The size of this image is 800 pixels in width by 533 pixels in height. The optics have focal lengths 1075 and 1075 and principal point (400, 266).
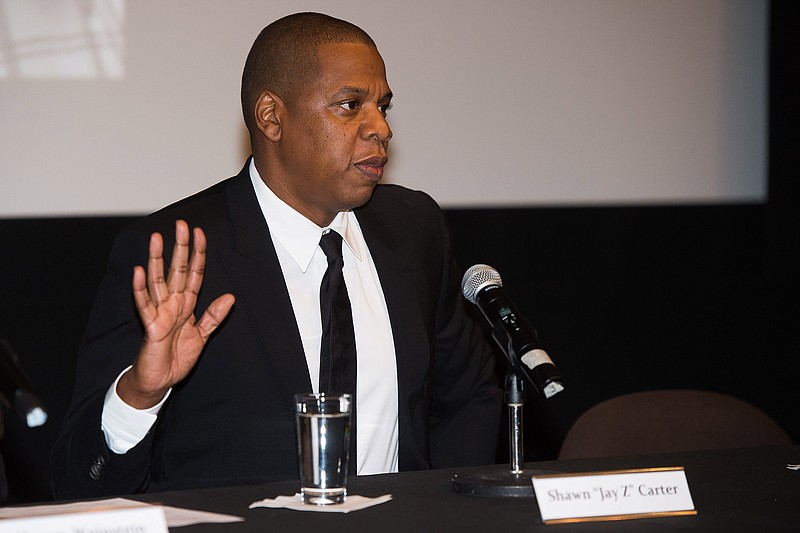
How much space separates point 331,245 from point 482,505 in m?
0.85

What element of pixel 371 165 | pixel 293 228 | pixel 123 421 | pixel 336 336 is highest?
pixel 371 165

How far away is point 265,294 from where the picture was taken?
7.09 feet

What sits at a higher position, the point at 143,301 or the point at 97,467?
the point at 143,301

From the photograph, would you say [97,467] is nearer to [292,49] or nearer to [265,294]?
[265,294]

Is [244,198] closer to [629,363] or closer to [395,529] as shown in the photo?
[395,529]

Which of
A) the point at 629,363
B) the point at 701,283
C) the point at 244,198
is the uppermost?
the point at 244,198

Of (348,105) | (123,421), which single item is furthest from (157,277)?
(348,105)

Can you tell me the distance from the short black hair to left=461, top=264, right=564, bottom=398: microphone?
0.77 m

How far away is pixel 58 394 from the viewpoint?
11.0ft

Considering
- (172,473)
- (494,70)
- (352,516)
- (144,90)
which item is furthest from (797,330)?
(352,516)

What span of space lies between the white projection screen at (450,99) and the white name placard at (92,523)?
204 centimetres

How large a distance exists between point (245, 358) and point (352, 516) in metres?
0.69

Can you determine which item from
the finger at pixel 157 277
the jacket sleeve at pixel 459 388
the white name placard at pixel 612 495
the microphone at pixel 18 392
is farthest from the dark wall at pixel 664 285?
the microphone at pixel 18 392

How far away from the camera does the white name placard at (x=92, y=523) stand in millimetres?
1287
